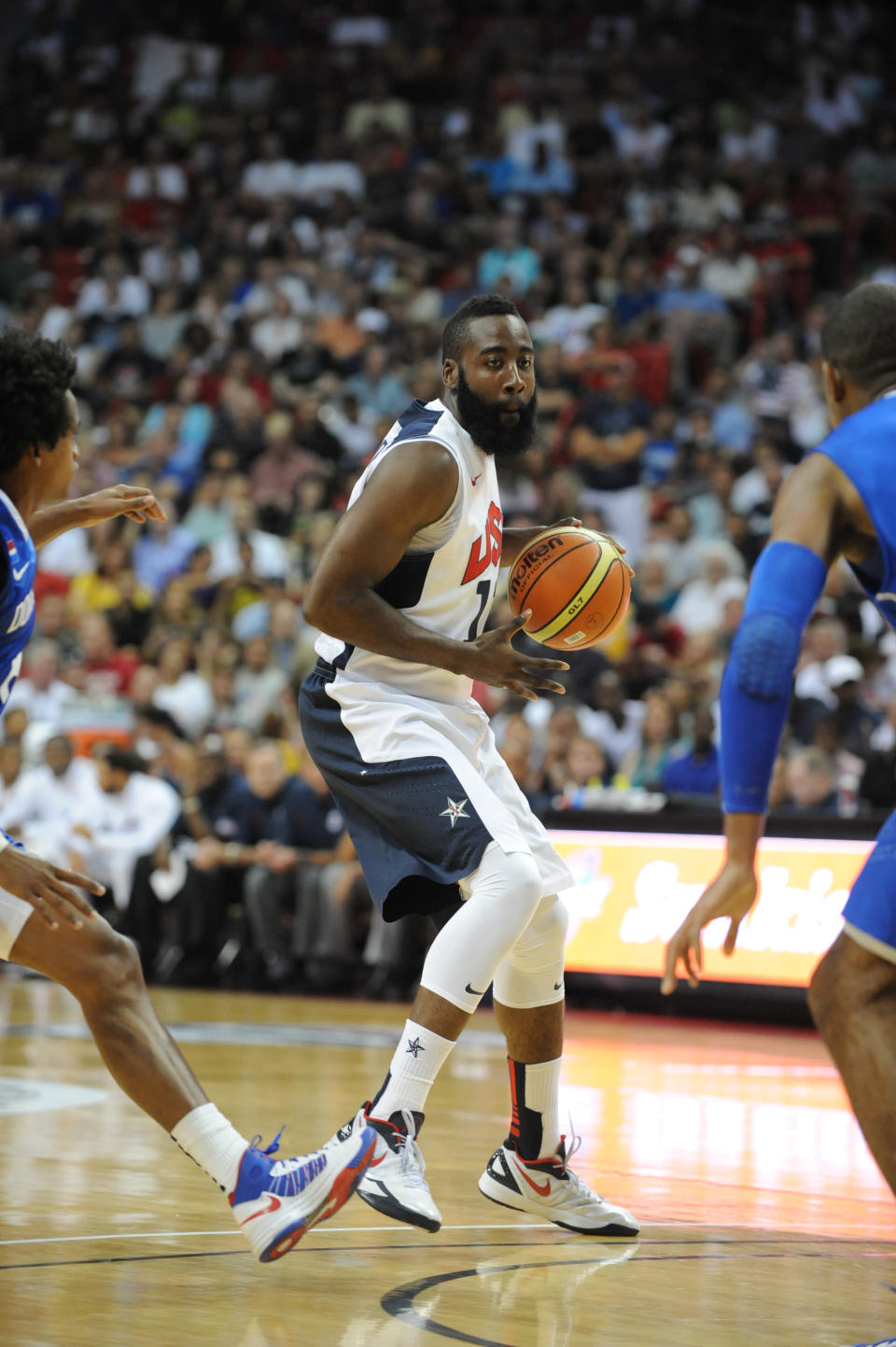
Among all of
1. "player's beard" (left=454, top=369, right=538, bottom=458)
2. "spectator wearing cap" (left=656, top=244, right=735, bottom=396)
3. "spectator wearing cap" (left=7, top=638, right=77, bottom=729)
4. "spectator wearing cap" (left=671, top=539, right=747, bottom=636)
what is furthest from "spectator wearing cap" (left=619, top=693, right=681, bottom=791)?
"player's beard" (left=454, top=369, right=538, bottom=458)

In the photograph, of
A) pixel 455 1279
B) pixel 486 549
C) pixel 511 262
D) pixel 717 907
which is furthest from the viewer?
pixel 511 262

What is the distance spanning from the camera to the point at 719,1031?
9828 millimetres

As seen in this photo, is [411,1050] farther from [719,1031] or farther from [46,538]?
[719,1031]

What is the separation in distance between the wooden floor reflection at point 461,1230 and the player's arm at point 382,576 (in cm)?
134

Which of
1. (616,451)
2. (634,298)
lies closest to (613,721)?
Result: (616,451)

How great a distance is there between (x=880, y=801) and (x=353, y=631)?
257 inches

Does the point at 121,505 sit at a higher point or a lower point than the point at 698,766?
higher

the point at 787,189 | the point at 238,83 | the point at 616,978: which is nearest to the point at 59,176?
A: the point at 238,83

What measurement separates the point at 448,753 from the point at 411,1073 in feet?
2.47

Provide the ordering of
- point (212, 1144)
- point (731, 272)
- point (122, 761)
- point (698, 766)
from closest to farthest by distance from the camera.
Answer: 1. point (212, 1144)
2. point (698, 766)
3. point (122, 761)
4. point (731, 272)

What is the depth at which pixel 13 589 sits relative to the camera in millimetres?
3584

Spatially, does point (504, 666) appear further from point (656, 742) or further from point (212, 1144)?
point (656, 742)

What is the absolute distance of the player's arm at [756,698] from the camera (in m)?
3.04

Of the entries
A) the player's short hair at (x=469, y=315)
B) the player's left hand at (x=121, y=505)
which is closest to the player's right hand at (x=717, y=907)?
the player's left hand at (x=121, y=505)
